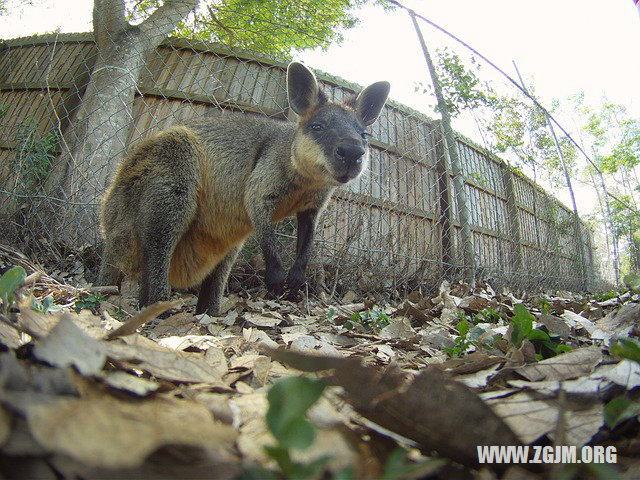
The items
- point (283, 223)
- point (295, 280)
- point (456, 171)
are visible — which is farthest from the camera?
point (456, 171)

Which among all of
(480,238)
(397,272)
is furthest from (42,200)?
(480,238)

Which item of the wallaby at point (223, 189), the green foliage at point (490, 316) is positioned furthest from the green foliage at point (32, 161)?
the green foliage at point (490, 316)

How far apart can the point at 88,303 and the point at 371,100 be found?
3.48m

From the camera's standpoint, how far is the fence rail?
559 cm

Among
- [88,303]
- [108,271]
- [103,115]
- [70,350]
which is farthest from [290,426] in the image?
[103,115]

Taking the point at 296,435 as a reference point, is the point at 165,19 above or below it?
above

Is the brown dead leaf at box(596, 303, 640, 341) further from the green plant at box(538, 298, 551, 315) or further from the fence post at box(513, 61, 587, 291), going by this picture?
the fence post at box(513, 61, 587, 291)

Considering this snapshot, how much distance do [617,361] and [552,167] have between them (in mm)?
7993

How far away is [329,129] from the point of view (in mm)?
4160

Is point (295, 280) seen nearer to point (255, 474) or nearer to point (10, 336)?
point (10, 336)

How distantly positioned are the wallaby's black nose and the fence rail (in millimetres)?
1581

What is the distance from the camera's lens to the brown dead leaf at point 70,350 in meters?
0.82

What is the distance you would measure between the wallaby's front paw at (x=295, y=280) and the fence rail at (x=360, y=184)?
3.80 feet

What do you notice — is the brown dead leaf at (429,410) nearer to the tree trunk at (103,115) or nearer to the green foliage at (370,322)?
the green foliage at (370,322)
